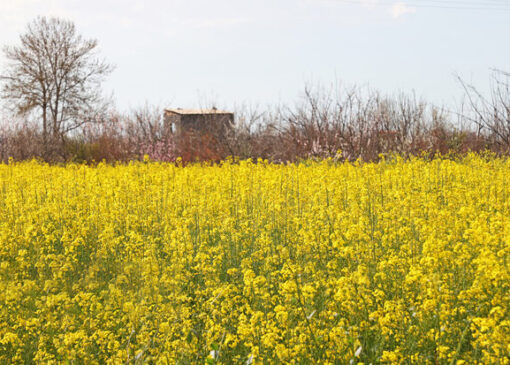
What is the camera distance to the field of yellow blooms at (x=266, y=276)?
3381 mm

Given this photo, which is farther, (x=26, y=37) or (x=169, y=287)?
(x=26, y=37)


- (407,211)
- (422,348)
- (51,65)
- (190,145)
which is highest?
(51,65)

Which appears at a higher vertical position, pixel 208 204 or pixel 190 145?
pixel 190 145

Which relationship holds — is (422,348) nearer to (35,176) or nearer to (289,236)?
(289,236)

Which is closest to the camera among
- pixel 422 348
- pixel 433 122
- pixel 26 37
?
pixel 422 348

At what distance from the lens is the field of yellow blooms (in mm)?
3381

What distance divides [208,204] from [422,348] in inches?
165

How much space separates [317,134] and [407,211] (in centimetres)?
→ 1078

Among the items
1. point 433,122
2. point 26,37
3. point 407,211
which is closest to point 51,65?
point 26,37

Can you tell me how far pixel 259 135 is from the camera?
63.4 feet

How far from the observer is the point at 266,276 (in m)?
5.16

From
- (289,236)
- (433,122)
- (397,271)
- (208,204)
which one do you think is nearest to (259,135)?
(433,122)

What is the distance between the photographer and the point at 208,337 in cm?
338

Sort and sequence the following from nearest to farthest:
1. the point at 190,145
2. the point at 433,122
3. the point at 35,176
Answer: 1. the point at 35,176
2. the point at 433,122
3. the point at 190,145
